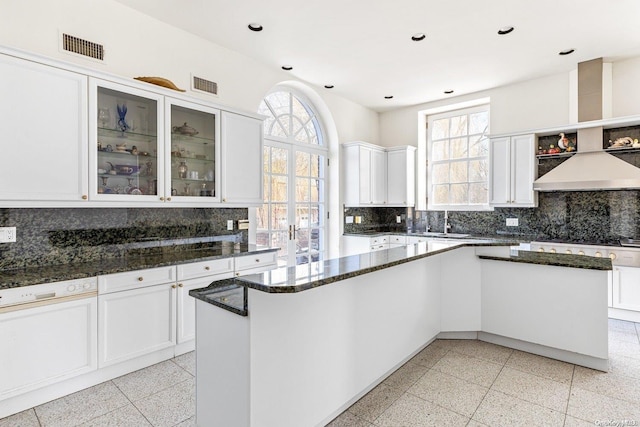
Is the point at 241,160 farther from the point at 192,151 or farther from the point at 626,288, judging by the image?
the point at 626,288

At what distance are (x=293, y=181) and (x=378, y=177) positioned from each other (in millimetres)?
1727

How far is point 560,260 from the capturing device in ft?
9.29

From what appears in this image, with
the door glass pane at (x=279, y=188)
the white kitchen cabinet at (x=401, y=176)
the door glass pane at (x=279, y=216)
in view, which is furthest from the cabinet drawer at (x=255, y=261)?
the white kitchen cabinet at (x=401, y=176)

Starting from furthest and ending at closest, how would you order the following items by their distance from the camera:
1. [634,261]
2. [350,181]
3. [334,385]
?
[350,181], [634,261], [334,385]

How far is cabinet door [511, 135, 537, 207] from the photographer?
452 centimetres

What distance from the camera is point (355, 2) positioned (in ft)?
9.70

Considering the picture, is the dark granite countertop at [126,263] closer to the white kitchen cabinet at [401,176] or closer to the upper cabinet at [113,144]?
the upper cabinet at [113,144]

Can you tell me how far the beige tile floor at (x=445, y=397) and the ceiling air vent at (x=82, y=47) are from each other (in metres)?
2.63

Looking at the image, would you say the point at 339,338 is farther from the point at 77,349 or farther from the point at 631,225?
the point at 631,225

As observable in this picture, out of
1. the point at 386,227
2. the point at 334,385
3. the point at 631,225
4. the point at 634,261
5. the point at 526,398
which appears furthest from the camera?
the point at 386,227

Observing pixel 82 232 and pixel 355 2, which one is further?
pixel 355 2

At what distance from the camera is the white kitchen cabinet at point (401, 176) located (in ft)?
18.9

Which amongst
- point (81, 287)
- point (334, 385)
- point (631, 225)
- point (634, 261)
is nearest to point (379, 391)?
point (334, 385)

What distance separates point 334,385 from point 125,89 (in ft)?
8.94
